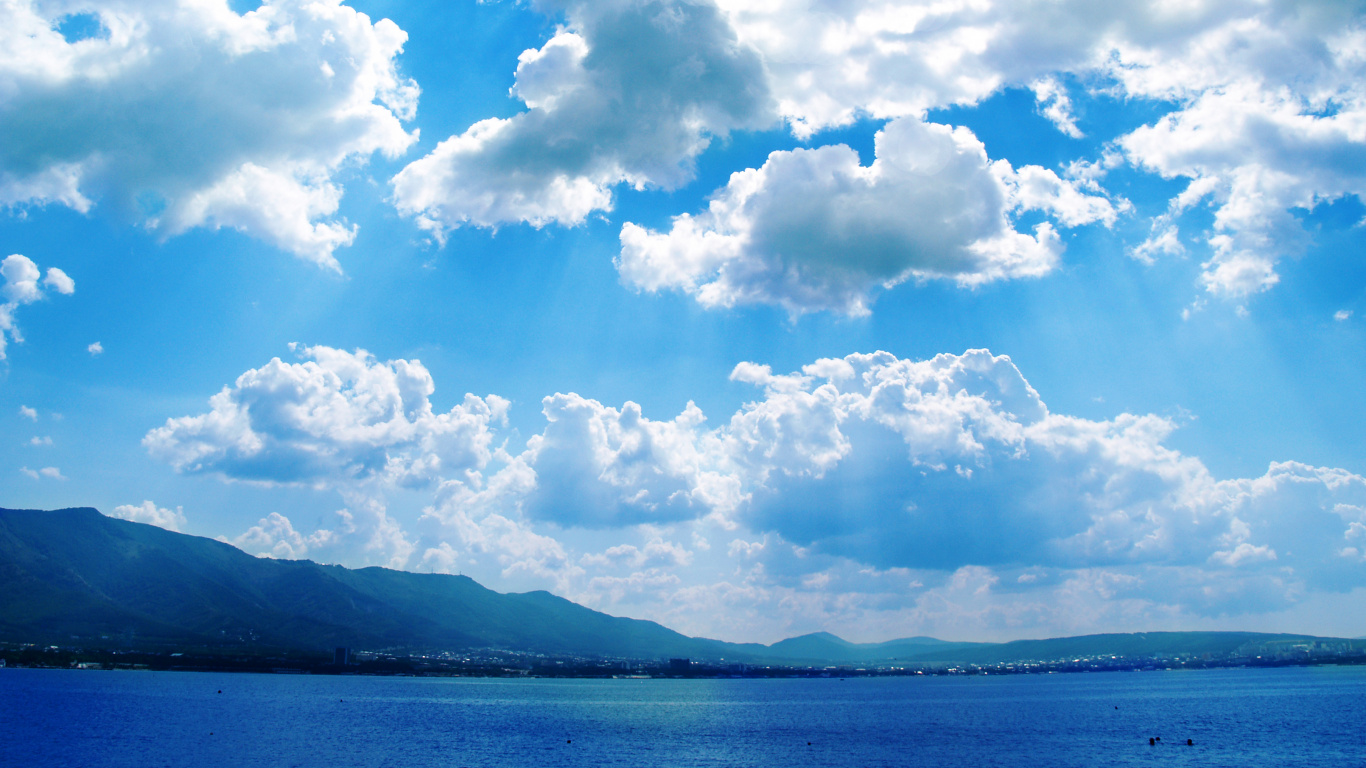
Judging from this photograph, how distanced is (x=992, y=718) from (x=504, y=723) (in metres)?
104

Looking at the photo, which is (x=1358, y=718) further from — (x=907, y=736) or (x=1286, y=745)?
(x=907, y=736)

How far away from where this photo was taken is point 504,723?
160 m

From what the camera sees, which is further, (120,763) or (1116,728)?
(1116,728)

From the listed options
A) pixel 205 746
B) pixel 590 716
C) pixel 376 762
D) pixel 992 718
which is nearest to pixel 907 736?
pixel 992 718

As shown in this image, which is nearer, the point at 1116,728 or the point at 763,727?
the point at 1116,728

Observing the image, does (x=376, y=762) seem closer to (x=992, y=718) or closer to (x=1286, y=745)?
(x=1286, y=745)

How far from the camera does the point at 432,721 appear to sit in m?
160

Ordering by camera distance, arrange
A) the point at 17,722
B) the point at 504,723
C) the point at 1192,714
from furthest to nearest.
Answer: the point at 1192,714 < the point at 504,723 < the point at 17,722

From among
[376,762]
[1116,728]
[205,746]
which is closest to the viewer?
[376,762]

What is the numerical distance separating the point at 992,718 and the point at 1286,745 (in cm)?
6911

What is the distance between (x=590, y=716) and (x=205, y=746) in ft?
295

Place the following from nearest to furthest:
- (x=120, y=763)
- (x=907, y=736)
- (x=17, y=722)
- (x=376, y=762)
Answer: (x=120, y=763) → (x=376, y=762) → (x=17, y=722) → (x=907, y=736)

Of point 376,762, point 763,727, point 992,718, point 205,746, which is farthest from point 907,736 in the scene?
point 205,746

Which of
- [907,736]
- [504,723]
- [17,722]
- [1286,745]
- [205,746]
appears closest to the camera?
[205,746]
